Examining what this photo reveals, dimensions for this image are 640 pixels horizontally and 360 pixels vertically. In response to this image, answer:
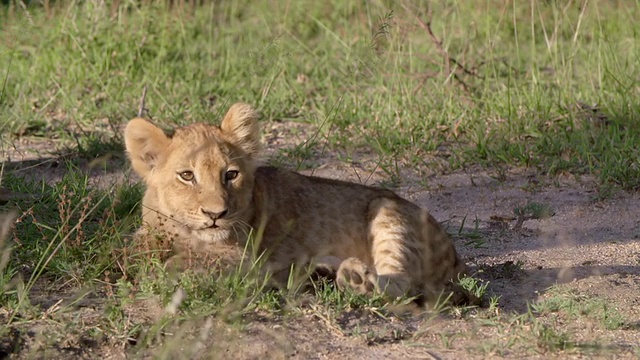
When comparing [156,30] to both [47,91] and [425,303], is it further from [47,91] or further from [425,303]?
[425,303]

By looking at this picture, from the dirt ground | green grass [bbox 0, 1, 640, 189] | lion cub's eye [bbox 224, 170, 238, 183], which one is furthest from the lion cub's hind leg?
green grass [bbox 0, 1, 640, 189]

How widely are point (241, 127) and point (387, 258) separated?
2.95 ft

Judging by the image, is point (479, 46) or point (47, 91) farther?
point (479, 46)

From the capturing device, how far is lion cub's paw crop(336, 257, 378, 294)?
423cm

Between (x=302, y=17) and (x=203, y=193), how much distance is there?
18.4 ft

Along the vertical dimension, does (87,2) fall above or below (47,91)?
above

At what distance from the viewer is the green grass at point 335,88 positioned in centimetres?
650

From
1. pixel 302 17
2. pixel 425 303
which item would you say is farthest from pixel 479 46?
pixel 425 303

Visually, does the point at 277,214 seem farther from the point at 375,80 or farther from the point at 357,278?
the point at 375,80

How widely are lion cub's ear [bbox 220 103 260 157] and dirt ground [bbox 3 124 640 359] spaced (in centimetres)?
104

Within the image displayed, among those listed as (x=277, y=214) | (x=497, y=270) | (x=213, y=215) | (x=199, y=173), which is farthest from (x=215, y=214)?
(x=497, y=270)

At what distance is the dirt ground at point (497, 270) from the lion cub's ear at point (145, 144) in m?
0.78

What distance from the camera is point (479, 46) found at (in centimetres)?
880

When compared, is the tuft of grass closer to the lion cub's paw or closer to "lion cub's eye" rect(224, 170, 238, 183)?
the lion cub's paw
